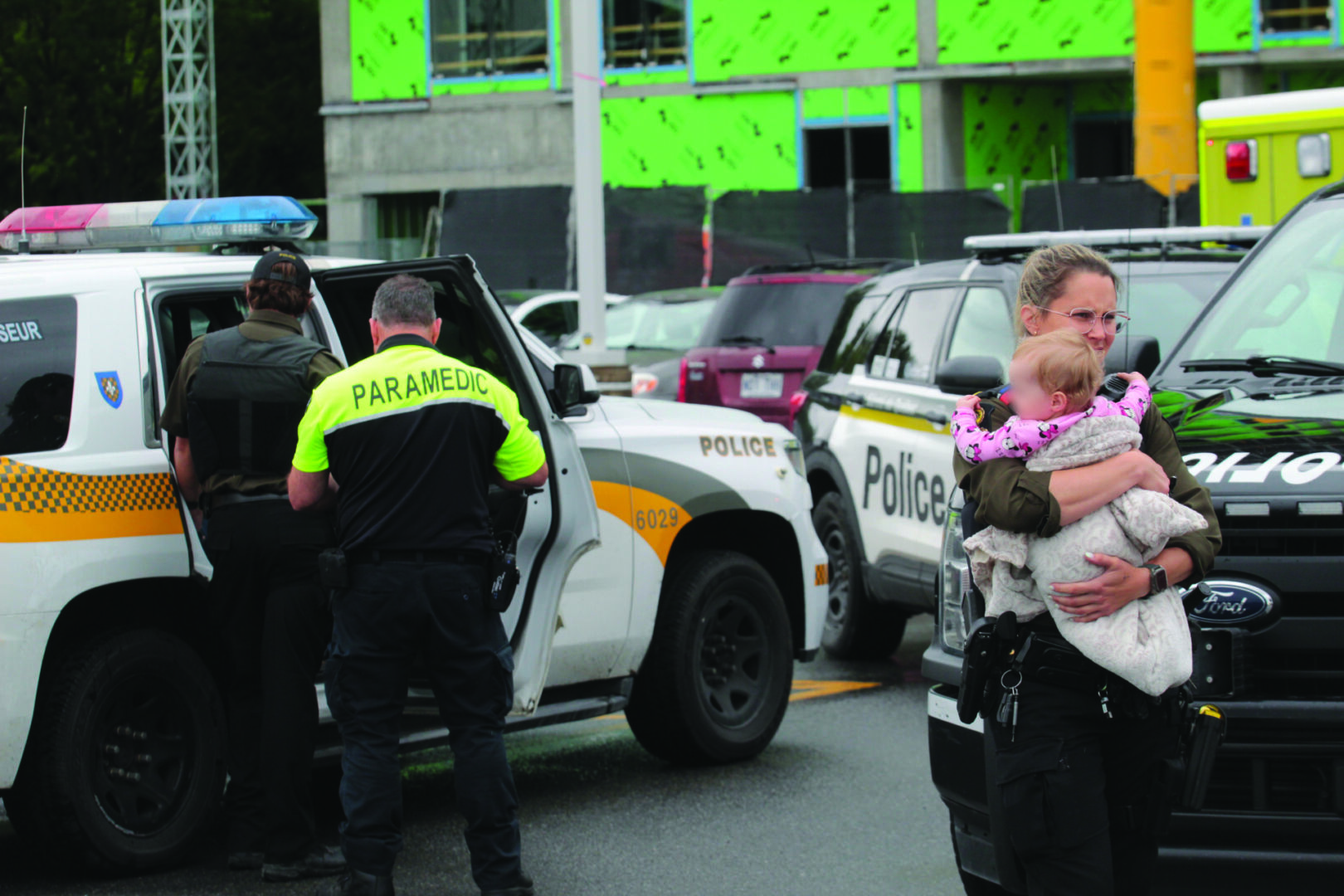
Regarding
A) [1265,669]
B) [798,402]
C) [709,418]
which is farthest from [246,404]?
[798,402]

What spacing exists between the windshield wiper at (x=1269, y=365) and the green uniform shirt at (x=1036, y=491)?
122 centimetres

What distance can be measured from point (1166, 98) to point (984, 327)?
31.0ft

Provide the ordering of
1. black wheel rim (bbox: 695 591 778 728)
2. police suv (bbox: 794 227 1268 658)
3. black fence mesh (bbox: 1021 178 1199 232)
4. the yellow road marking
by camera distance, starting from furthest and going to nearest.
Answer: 1. black fence mesh (bbox: 1021 178 1199 232)
2. the yellow road marking
3. police suv (bbox: 794 227 1268 658)
4. black wheel rim (bbox: 695 591 778 728)

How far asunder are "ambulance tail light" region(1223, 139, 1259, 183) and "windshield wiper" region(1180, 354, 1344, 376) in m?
6.60

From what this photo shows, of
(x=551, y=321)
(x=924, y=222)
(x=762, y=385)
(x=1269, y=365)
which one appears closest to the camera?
(x=1269, y=365)

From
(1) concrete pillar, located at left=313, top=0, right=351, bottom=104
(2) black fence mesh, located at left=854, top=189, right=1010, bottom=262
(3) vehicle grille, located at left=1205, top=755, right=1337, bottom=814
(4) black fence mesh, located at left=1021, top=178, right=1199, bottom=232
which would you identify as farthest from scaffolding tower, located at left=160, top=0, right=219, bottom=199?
(3) vehicle grille, located at left=1205, top=755, right=1337, bottom=814

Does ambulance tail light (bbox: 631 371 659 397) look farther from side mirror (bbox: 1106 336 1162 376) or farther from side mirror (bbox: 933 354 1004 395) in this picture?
side mirror (bbox: 1106 336 1162 376)

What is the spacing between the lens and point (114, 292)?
552 centimetres

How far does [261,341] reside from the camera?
216 inches

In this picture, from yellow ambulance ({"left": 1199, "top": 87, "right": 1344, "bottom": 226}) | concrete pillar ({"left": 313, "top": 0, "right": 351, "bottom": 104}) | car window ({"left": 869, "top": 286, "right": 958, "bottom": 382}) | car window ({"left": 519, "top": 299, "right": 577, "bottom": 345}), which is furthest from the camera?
concrete pillar ({"left": 313, "top": 0, "right": 351, "bottom": 104})

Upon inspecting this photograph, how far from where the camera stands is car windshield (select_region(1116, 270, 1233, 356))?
25.6ft

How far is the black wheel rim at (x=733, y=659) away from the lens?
6883 millimetres

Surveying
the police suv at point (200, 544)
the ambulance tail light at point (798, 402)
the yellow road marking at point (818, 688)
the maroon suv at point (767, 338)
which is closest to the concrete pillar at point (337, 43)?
the maroon suv at point (767, 338)

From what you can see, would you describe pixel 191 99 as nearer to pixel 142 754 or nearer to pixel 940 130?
pixel 940 130
